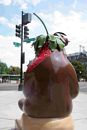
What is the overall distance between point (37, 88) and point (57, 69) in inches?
16.6

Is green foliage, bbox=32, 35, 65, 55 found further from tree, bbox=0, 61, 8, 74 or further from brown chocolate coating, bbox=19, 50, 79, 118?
tree, bbox=0, 61, 8, 74

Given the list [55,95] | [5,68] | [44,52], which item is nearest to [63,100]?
[55,95]

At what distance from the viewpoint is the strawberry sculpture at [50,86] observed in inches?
212

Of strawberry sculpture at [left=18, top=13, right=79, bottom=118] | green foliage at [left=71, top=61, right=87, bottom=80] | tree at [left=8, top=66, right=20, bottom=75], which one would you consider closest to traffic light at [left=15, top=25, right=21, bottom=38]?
strawberry sculpture at [left=18, top=13, right=79, bottom=118]

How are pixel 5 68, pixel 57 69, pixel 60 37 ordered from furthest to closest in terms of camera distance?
pixel 5 68
pixel 60 37
pixel 57 69

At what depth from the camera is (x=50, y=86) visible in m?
5.39

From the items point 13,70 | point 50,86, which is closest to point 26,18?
point 50,86

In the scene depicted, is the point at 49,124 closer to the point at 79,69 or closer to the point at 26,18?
the point at 26,18

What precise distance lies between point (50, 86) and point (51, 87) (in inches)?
0.8

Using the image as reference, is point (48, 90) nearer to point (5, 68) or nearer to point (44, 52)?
point (44, 52)

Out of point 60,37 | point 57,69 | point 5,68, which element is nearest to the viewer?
point 57,69

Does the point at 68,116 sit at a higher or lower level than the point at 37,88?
lower

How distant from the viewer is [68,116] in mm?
5621

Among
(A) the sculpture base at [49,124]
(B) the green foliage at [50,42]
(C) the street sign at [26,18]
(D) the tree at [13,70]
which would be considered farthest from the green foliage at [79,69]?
(A) the sculpture base at [49,124]
